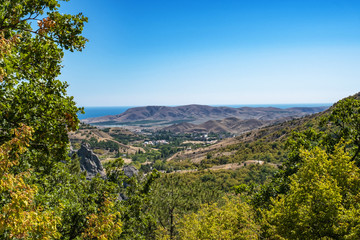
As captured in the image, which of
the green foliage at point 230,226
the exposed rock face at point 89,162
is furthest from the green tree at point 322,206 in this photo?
the exposed rock face at point 89,162

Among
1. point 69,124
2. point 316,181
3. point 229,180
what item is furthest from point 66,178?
point 229,180

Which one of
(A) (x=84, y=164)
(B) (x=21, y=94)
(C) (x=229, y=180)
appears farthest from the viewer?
(C) (x=229, y=180)

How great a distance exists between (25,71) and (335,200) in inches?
546

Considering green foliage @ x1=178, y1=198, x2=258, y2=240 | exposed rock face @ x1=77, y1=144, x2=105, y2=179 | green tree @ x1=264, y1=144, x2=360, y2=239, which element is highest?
green tree @ x1=264, y1=144, x2=360, y2=239

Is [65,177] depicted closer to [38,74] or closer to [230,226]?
[38,74]

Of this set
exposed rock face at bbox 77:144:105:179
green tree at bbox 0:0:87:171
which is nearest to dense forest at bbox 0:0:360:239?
green tree at bbox 0:0:87:171

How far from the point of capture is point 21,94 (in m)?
6.18

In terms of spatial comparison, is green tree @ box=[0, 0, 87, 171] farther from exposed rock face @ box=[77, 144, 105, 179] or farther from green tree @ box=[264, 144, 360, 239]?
exposed rock face @ box=[77, 144, 105, 179]

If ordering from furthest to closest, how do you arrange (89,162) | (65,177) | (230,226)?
1. (89,162)
2. (230,226)
3. (65,177)

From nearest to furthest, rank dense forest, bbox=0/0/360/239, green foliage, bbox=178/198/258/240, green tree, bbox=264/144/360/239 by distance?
dense forest, bbox=0/0/360/239 → green tree, bbox=264/144/360/239 → green foliage, bbox=178/198/258/240

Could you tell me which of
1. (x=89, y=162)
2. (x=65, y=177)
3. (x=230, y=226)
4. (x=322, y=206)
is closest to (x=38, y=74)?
(x=65, y=177)

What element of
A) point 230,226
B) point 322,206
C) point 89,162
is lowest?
point 89,162

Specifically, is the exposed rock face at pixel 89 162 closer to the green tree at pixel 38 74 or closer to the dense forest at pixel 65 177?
the dense forest at pixel 65 177

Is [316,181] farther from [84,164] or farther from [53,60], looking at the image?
[84,164]
